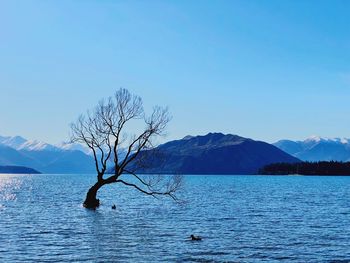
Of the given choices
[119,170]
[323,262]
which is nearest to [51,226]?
[119,170]

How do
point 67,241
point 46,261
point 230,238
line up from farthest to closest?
point 230,238 < point 67,241 < point 46,261

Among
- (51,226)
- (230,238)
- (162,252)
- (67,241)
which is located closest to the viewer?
(162,252)

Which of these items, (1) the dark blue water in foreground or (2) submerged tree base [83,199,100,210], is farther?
(2) submerged tree base [83,199,100,210]

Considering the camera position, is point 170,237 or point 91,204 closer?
point 170,237

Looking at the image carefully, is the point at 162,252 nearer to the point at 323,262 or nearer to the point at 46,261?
the point at 46,261

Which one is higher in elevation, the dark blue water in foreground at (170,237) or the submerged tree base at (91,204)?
the submerged tree base at (91,204)

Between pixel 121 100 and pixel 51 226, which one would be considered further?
pixel 121 100

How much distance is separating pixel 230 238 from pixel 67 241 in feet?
51.5

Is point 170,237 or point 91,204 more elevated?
point 91,204

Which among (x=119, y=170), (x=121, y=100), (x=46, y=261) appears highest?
(x=121, y=100)

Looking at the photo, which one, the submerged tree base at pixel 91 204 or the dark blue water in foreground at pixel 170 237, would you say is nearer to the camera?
the dark blue water in foreground at pixel 170 237

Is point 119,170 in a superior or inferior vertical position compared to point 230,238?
superior

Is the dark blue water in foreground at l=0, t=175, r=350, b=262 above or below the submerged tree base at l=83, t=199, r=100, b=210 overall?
below

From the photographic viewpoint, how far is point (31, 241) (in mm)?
41688
